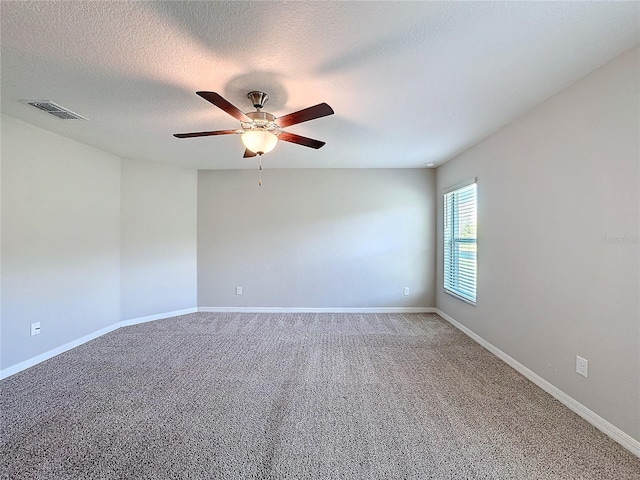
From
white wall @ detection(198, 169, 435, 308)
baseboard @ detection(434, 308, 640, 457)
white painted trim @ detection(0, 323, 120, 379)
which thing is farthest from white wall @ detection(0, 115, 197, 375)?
baseboard @ detection(434, 308, 640, 457)

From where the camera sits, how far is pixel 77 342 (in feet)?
11.2

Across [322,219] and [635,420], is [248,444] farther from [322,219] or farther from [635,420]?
[322,219]

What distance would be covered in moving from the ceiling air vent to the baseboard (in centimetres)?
463

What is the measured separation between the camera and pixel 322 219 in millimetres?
4844

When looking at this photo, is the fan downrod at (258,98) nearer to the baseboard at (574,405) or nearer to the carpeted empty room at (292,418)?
the carpeted empty room at (292,418)

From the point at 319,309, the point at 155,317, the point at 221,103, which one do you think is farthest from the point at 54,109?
the point at 319,309

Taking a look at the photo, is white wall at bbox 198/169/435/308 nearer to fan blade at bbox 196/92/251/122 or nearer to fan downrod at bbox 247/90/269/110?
fan downrod at bbox 247/90/269/110

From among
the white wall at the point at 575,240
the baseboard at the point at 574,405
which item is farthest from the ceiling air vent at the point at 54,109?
the baseboard at the point at 574,405

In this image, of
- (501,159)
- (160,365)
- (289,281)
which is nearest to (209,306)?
(289,281)

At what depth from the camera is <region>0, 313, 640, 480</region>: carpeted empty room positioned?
63.1 inches

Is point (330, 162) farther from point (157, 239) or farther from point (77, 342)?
point (77, 342)

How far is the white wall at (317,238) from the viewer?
15.8ft

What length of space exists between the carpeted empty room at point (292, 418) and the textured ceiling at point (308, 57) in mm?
2352

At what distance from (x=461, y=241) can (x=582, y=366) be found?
2111 millimetres
